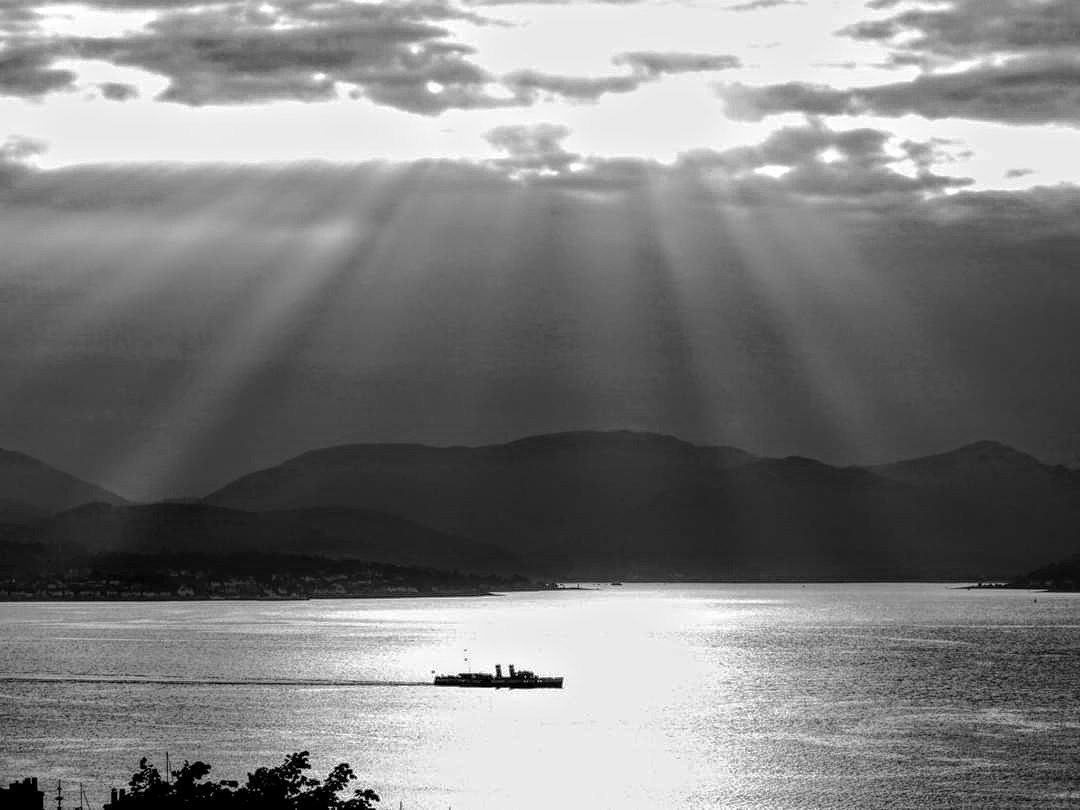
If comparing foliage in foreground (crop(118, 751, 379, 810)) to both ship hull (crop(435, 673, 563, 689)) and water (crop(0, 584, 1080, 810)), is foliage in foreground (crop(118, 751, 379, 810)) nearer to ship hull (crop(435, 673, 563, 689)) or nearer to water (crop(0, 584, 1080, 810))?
water (crop(0, 584, 1080, 810))

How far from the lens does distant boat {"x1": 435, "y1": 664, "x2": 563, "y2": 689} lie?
182 metres

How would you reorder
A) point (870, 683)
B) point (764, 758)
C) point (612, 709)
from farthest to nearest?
point (870, 683) → point (612, 709) → point (764, 758)

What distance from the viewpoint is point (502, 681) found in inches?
7264

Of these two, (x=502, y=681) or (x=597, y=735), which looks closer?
(x=597, y=735)

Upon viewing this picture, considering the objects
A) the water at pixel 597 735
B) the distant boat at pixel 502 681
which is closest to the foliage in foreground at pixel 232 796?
the water at pixel 597 735

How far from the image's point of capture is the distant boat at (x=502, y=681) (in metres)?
182

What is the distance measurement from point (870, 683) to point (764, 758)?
66.0 m

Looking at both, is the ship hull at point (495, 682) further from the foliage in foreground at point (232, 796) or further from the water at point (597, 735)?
the foliage in foreground at point (232, 796)

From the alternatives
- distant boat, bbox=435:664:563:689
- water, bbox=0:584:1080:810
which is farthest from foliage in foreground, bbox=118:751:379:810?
distant boat, bbox=435:664:563:689

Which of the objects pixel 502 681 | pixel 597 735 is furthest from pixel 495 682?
pixel 597 735

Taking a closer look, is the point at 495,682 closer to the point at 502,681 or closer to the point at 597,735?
the point at 502,681

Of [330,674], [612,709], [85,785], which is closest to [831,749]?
[612,709]

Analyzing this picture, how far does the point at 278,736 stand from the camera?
13012 centimetres

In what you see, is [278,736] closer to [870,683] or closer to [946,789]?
[946,789]
